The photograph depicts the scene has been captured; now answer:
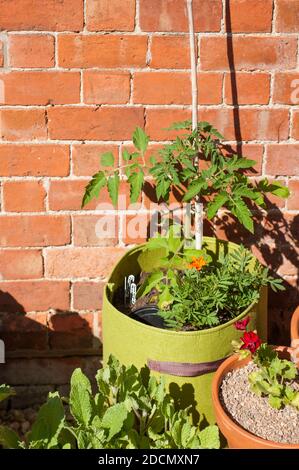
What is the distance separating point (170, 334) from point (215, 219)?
0.56 meters

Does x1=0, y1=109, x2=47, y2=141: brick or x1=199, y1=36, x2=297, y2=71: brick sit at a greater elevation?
x1=199, y1=36, x2=297, y2=71: brick

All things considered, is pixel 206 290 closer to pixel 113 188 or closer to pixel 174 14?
pixel 113 188

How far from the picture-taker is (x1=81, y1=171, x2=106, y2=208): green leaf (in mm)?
1871

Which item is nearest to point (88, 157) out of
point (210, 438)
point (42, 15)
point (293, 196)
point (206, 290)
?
point (42, 15)

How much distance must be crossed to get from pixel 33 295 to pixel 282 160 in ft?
2.97

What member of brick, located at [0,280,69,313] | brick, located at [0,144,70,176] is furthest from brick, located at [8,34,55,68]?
brick, located at [0,280,69,313]

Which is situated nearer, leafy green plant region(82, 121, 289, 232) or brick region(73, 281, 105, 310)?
leafy green plant region(82, 121, 289, 232)

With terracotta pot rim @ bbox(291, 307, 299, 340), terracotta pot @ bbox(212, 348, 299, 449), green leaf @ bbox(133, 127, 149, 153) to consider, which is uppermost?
green leaf @ bbox(133, 127, 149, 153)

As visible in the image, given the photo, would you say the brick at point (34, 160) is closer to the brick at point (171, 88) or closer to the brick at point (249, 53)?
the brick at point (171, 88)

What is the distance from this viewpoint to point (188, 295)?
184 cm

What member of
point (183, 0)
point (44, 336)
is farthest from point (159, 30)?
point (44, 336)

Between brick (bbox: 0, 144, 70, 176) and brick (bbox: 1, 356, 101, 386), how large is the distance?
2.09 feet

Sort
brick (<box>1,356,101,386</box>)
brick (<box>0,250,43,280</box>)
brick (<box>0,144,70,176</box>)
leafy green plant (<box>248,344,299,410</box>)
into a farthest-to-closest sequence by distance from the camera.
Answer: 1. brick (<box>1,356,101,386</box>)
2. brick (<box>0,250,43,280</box>)
3. brick (<box>0,144,70,176</box>)
4. leafy green plant (<box>248,344,299,410</box>)

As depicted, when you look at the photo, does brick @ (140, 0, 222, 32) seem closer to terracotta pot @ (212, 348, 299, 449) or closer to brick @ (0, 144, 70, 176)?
brick @ (0, 144, 70, 176)
